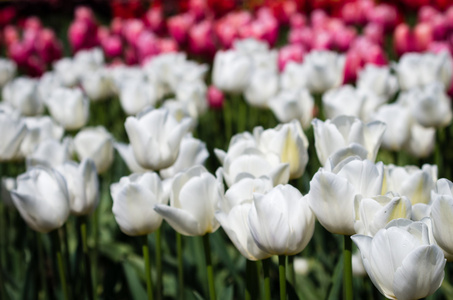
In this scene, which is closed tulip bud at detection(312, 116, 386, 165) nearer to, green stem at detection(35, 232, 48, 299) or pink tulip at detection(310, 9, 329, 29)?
green stem at detection(35, 232, 48, 299)

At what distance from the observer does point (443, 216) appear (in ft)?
3.28

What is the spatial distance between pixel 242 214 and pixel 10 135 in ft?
3.51

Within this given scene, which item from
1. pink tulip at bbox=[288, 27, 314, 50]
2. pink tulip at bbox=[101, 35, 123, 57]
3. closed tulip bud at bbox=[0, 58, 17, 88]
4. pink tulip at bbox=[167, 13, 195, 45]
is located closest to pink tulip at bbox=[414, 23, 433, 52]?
pink tulip at bbox=[288, 27, 314, 50]

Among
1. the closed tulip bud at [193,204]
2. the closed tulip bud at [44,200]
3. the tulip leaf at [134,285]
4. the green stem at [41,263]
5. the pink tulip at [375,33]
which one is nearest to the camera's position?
the closed tulip bud at [193,204]

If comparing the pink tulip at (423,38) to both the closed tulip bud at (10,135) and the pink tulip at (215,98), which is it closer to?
the pink tulip at (215,98)

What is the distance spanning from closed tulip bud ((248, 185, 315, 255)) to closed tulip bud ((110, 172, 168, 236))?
31 centimetres

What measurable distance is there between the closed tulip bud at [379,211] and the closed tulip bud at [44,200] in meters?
0.75

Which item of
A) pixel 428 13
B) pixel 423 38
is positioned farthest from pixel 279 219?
pixel 428 13

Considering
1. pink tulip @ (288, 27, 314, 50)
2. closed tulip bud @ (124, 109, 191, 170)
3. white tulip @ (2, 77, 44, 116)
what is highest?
closed tulip bud @ (124, 109, 191, 170)

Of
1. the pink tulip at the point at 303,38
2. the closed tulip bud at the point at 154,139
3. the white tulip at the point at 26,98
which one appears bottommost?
the pink tulip at the point at 303,38

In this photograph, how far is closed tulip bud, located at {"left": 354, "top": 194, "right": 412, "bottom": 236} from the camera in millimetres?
1004

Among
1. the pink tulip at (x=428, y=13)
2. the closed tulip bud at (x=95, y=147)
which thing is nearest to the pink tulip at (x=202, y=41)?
the pink tulip at (x=428, y=13)

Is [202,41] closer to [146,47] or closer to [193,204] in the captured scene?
[146,47]

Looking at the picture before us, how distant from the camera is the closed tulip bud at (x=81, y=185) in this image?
59.7 inches
